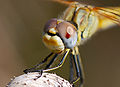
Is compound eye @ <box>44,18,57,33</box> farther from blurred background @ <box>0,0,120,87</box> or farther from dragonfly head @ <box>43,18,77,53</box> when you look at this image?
blurred background @ <box>0,0,120,87</box>

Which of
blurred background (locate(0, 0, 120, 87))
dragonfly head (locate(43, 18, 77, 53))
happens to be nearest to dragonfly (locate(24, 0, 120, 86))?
dragonfly head (locate(43, 18, 77, 53))

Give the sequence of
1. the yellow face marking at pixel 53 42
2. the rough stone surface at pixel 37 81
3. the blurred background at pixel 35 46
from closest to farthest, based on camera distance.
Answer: the rough stone surface at pixel 37 81 → the yellow face marking at pixel 53 42 → the blurred background at pixel 35 46

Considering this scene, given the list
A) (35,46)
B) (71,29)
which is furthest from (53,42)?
(35,46)

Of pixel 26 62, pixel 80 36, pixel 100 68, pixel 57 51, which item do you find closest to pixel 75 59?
pixel 80 36

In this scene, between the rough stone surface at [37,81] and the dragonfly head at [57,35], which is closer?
the rough stone surface at [37,81]

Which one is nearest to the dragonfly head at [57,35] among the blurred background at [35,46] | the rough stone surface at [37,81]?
the rough stone surface at [37,81]

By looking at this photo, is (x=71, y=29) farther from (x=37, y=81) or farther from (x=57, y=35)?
(x=37, y=81)

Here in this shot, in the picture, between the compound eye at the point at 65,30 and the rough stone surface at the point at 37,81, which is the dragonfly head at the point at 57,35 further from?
the rough stone surface at the point at 37,81
